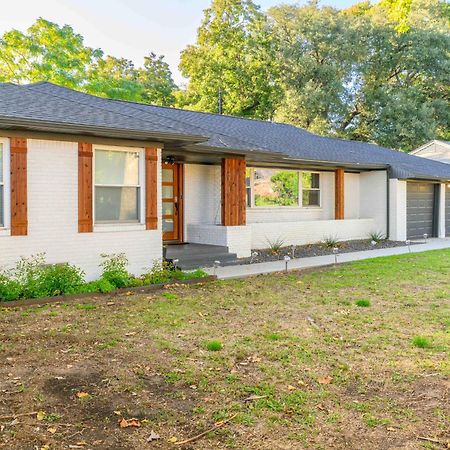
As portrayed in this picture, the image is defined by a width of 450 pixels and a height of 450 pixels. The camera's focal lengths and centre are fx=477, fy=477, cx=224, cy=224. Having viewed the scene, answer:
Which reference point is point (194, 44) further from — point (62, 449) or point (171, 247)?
point (62, 449)

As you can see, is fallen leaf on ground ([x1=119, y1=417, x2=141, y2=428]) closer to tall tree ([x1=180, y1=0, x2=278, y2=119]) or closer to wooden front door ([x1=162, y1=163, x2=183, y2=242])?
wooden front door ([x1=162, y1=163, x2=183, y2=242])

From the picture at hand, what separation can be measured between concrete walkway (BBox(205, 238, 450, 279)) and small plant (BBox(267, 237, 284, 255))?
49.6 inches

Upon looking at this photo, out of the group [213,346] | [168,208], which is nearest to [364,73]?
[168,208]

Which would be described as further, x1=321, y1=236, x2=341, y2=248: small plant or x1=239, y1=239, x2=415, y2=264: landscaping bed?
x1=321, y1=236, x2=341, y2=248: small plant

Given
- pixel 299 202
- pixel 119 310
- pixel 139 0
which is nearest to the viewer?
pixel 119 310

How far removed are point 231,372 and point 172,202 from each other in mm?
9343

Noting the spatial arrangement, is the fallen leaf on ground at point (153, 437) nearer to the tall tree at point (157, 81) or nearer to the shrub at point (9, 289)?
the shrub at point (9, 289)

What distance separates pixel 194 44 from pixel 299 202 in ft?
82.9

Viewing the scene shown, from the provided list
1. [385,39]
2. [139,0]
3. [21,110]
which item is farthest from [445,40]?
[21,110]

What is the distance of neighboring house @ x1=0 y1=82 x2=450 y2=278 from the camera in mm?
8516

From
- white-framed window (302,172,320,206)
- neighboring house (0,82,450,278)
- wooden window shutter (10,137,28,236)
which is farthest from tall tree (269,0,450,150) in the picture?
wooden window shutter (10,137,28,236)

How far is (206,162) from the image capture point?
14102 millimetres

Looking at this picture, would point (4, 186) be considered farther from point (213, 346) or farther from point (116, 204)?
point (213, 346)

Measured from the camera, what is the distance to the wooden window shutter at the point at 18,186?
326 inches
